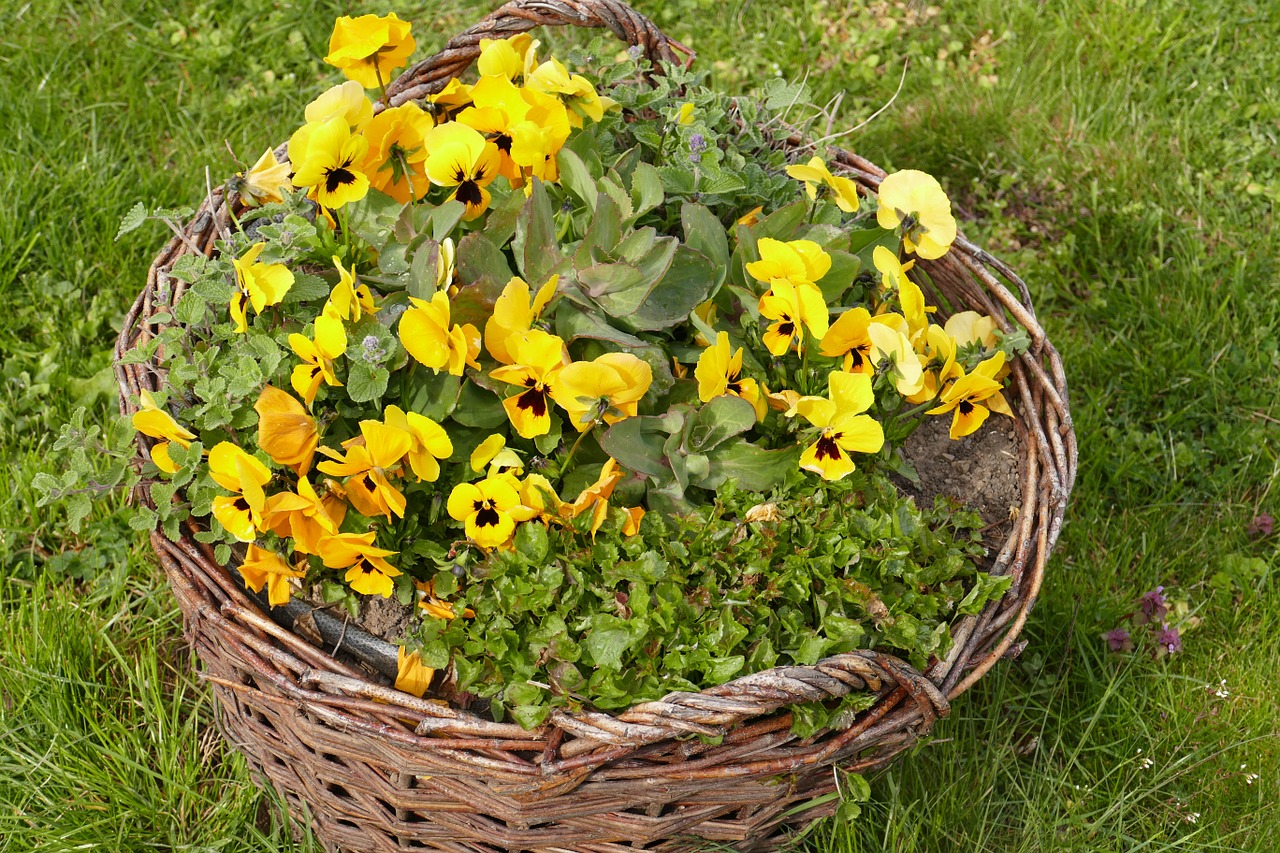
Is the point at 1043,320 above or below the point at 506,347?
below

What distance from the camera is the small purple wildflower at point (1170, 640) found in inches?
91.1

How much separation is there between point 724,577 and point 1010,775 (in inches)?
32.8

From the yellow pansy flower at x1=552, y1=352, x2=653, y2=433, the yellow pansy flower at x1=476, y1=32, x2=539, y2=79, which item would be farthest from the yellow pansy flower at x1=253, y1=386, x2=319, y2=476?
the yellow pansy flower at x1=476, y1=32, x2=539, y2=79

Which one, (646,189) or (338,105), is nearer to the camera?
(338,105)

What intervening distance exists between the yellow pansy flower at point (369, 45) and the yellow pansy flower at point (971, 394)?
3.28ft

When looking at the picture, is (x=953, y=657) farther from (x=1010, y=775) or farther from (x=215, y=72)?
(x=215, y=72)

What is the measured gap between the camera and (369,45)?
5.97ft


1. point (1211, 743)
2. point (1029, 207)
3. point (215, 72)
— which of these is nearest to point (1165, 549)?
point (1211, 743)

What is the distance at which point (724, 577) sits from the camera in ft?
5.39

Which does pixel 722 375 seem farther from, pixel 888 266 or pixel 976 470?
pixel 976 470

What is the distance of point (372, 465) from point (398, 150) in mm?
553

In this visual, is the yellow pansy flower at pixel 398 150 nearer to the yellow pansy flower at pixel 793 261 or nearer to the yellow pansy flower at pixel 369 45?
the yellow pansy flower at pixel 369 45

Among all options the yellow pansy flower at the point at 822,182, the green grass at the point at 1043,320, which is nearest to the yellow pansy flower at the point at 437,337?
the yellow pansy flower at the point at 822,182

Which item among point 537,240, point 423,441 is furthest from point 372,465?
point 537,240
